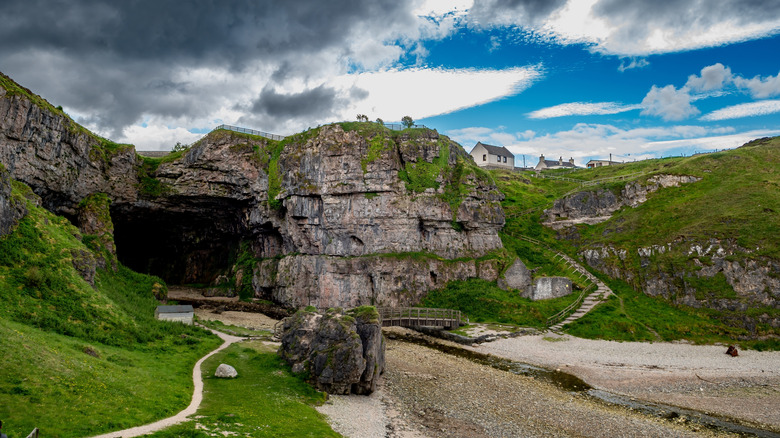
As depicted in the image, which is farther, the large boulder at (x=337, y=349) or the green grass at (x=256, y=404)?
the large boulder at (x=337, y=349)

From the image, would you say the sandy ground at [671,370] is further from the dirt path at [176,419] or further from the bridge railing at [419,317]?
the dirt path at [176,419]

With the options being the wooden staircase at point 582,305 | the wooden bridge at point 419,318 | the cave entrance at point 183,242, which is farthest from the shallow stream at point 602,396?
the cave entrance at point 183,242

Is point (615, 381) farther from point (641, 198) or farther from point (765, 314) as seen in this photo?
point (641, 198)

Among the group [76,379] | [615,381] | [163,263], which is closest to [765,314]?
[615,381]

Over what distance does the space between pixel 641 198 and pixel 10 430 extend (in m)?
75.2

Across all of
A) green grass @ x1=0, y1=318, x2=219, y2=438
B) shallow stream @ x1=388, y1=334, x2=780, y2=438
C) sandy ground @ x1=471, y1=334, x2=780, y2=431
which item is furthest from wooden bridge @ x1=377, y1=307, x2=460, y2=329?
green grass @ x1=0, y1=318, x2=219, y2=438

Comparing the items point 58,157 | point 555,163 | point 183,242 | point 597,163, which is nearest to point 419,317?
point 58,157

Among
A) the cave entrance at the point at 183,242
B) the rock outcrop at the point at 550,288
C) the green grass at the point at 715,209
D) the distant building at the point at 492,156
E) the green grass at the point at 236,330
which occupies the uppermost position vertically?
the distant building at the point at 492,156

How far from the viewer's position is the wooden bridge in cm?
5059

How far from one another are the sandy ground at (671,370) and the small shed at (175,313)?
27435 mm

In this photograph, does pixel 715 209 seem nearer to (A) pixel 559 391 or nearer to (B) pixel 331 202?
(A) pixel 559 391

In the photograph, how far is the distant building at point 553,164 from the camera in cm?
11819

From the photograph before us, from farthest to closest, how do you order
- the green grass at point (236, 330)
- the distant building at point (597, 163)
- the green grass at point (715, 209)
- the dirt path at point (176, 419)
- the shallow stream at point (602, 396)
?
the distant building at point (597, 163), the green grass at point (715, 209), the green grass at point (236, 330), the shallow stream at point (602, 396), the dirt path at point (176, 419)

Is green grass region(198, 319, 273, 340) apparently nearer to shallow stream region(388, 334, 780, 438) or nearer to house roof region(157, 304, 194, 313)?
house roof region(157, 304, 194, 313)
